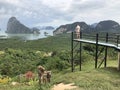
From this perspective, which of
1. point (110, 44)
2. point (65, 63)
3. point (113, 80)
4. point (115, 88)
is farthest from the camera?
point (65, 63)

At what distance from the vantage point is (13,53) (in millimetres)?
59156

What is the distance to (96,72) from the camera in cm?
2247

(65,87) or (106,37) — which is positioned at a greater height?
(106,37)

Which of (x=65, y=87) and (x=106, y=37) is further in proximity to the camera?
(x=106, y=37)

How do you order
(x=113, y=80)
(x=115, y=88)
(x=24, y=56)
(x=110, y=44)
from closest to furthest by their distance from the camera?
(x=115, y=88) < (x=113, y=80) < (x=110, y=44) < (x=24, y=56)

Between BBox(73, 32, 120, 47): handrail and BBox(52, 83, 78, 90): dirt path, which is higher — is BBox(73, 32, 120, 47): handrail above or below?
above

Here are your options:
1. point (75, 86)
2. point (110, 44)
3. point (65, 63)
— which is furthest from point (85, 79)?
point (65, 63)

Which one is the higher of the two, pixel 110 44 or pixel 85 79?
pixel 110 44

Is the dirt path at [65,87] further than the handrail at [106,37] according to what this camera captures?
No

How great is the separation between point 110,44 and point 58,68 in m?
16.6

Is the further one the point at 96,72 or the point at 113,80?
the point at 96,72

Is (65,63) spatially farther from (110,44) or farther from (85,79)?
(85,79)

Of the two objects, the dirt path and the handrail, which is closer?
the dirt path

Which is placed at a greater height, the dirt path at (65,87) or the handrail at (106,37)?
the handrail at (106,37)
